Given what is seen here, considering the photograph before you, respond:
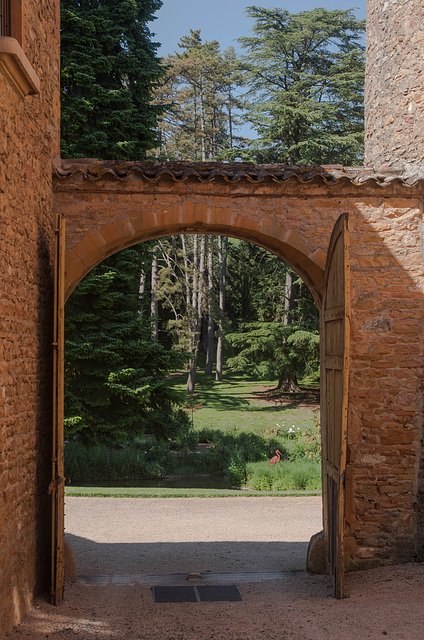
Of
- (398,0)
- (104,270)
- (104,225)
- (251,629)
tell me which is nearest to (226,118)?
(104,270)

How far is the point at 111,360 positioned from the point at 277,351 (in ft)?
33.1

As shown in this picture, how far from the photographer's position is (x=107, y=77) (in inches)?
548

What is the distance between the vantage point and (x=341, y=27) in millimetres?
21828

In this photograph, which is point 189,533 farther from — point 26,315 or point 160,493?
point 26,315

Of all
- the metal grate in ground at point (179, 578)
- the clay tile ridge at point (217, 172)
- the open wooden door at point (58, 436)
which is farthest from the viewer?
the metal grate in ground at point (179, 578)

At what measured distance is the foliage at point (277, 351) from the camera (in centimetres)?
2094

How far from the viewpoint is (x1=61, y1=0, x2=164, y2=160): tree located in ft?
42.2

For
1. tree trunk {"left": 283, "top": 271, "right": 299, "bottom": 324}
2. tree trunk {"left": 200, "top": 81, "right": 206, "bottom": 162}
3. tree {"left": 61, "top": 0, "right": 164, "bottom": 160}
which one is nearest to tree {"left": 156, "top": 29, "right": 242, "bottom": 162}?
tree trunk {"left": 200, "top": 81, "right": 206, "bottom": 162}

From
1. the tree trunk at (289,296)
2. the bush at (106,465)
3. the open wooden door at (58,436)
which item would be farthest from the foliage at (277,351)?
the open wooden door at (58,436)

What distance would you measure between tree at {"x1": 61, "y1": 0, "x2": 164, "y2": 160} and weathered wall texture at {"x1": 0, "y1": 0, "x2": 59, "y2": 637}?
6.53 m

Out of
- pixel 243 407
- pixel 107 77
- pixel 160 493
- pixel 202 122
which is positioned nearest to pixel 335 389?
pixel 160 493

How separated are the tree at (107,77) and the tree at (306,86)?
7364 millimetres

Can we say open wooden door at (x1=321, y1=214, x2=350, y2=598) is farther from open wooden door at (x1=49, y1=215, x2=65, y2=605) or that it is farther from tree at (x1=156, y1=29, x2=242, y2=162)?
tree at (x1=156, y1=29, x2=242, y2=162)

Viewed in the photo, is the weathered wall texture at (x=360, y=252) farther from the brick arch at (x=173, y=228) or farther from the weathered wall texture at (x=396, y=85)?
the weathered wall texture at (x=396, y=85)
